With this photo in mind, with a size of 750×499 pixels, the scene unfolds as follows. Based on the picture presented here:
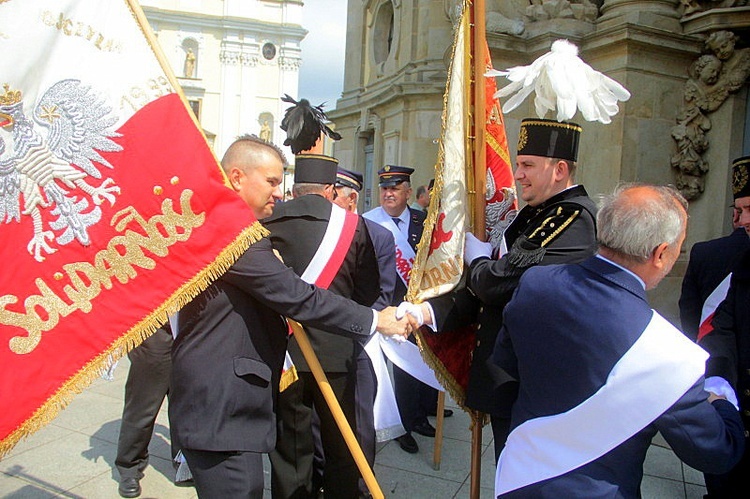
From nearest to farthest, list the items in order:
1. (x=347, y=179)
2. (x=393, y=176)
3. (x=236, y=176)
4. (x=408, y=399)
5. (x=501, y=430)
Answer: (x=236, y=176) → (x=501, y=430) → (x=408, y=399) → (x=347, y=179) → (x=393, y=176)

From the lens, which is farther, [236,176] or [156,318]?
[236,176]

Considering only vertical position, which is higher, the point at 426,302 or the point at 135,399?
the point at 426,302

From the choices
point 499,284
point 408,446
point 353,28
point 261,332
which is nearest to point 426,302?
point 499,284

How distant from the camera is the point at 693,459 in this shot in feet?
5.75

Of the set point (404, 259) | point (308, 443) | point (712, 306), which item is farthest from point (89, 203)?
point (404, 259)

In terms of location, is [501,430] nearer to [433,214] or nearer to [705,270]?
[433,214]

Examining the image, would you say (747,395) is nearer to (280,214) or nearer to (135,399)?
(280,214)

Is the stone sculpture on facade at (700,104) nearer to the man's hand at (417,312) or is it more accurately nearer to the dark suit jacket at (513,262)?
the dark suit jacket at (513,262)

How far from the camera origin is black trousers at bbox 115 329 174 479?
3871mm

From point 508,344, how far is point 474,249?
799mm

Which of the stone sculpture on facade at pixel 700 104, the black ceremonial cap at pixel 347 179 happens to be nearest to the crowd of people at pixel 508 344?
the black ceremonial cap at pixel 347 179

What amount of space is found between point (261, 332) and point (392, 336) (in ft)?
2.21

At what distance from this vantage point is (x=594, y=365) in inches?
69.5

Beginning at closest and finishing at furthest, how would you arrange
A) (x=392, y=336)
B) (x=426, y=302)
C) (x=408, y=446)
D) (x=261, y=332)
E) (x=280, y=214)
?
1. (x=261, y=332)
2. (x=392, y=336)
3. (x=426, y=302)
4. (x=280, y=214)
5. (x=408, y=446)
